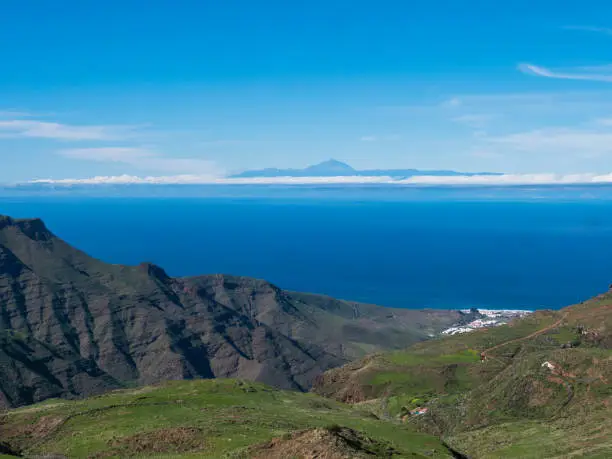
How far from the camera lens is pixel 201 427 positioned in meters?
53.2

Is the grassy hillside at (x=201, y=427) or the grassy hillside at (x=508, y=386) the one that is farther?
the grassy hillside at (x=508, y=386)

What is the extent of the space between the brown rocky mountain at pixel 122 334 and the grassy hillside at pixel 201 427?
61.1 meters

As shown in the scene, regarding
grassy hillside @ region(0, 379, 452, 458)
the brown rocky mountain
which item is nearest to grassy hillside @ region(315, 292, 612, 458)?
grassy hillside @ region(0, 379, 452, 458)

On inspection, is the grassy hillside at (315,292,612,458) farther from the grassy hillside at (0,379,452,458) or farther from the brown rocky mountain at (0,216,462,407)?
the brown rocky mountain at (0,216,462,407)

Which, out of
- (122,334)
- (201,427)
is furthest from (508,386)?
(122,334)

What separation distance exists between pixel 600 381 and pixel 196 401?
45936 millimetres

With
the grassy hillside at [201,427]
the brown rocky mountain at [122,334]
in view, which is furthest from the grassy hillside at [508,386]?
the brown rocky mountain at [122,334]

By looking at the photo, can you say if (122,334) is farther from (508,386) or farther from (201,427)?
(201,427)

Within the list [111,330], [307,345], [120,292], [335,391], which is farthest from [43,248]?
[335,391]

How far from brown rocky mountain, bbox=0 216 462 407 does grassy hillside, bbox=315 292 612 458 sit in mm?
48674

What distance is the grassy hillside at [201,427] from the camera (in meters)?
43.6

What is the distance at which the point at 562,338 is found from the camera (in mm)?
105438

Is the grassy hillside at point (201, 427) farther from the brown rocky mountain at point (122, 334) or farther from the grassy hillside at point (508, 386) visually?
the brown rocky mountain at point (122, 334)

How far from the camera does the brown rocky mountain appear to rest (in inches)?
5207
